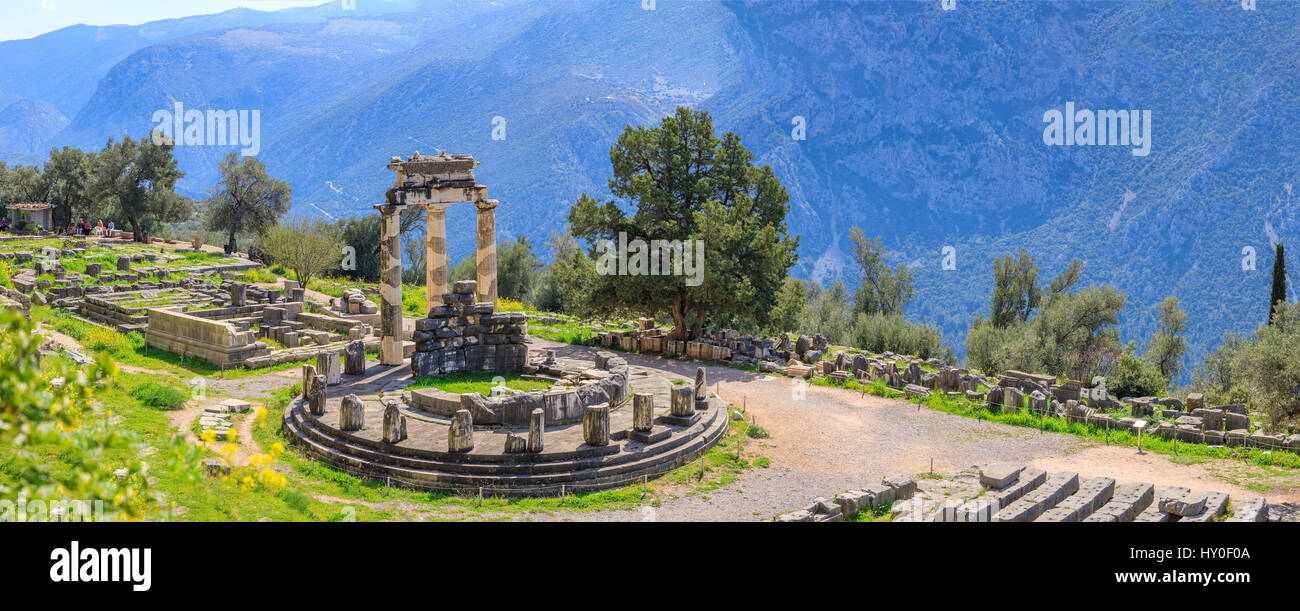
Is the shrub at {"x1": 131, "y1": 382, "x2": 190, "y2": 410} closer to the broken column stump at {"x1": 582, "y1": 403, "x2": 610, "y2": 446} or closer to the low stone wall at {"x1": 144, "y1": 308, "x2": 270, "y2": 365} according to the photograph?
the low stone wall at {"x1": 144, "y1": 308, "x2": 270, "y2": 365}

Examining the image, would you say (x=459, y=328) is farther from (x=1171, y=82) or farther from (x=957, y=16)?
(x=957, y=16)

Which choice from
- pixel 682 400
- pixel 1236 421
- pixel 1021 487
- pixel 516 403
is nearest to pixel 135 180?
pixel 516 403

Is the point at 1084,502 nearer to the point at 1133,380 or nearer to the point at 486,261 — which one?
the point at 1133,380

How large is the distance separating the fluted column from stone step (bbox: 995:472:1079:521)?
19.2 metres

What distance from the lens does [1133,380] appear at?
33188 millimetres

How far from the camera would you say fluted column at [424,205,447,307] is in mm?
29953

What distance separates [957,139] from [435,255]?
5748 inches

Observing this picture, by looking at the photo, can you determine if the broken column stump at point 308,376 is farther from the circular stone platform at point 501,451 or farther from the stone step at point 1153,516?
the stone step at point 1153,516

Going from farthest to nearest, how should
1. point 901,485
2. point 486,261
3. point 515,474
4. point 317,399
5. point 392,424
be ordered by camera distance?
point 486,261 → point 317,399 → point 392,424 → point 901,485 → point 515,474

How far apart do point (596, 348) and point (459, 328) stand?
8.48 meters

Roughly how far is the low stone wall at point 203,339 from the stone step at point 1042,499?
22.0 meters

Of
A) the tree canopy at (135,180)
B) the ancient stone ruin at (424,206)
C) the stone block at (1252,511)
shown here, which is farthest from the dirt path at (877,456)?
the tree canopy at (135,180)
